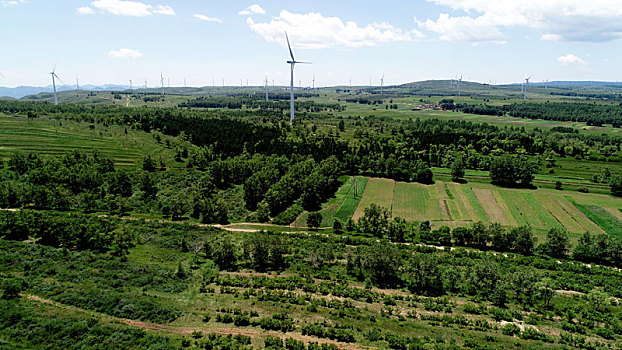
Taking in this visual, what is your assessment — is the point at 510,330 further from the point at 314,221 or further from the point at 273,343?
the point at 314,221

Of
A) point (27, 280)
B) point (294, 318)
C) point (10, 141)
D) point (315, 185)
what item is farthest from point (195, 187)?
point (10, 141)

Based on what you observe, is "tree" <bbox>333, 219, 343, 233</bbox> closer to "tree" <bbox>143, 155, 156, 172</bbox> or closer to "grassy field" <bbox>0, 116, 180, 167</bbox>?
"tree" <bbox>143, 155, 156, 172</bbox>

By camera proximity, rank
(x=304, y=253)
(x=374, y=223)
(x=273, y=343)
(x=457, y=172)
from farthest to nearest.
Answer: (x=457, y=172), (x=374, y=223), (x=304, y=253), (x=273, y=343)

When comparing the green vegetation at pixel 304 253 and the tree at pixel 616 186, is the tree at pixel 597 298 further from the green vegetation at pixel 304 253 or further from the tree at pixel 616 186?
the tree at pixel 616 186

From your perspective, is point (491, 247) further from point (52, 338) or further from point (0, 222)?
point (0, 222)

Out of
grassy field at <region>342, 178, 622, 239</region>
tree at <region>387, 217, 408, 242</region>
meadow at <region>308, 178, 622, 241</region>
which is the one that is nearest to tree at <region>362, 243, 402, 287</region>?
tree at <region>387, 217, 408, 242</region>

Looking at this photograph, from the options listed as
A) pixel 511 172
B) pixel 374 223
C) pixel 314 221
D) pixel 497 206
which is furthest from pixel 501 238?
pixel 511 172
